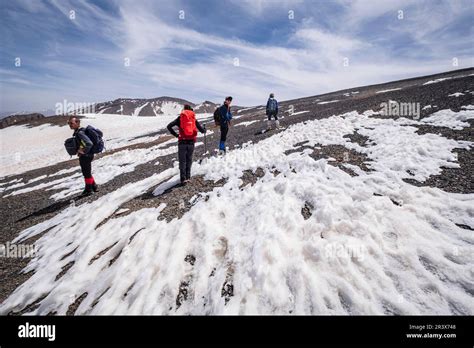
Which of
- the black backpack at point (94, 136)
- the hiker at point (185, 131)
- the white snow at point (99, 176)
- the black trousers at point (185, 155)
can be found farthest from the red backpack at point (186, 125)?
the white snow at point (99, 176)

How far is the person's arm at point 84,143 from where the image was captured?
31.5 feet

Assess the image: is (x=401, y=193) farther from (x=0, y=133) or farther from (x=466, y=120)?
(x=0, y=133)

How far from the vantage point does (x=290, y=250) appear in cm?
518

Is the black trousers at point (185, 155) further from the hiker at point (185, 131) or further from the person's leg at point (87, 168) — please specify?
the person's leg at point (87, 168)

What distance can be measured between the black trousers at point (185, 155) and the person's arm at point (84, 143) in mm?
3744

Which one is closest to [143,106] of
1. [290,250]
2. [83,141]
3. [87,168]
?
[87,168]

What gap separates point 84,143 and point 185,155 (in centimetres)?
410

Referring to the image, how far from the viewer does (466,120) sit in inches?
404

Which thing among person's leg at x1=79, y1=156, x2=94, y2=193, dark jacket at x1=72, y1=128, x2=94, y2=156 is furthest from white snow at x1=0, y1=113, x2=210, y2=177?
dark jacket at x1=72, y1=128, x2=94, y2=156

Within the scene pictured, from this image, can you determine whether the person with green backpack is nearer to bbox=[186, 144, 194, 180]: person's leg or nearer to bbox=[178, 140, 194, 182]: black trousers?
bbox=[178, 140, 194, 182]: black trousers

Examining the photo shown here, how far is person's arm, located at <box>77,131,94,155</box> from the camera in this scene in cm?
961

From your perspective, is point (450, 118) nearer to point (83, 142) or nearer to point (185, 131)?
point (185, 131)
